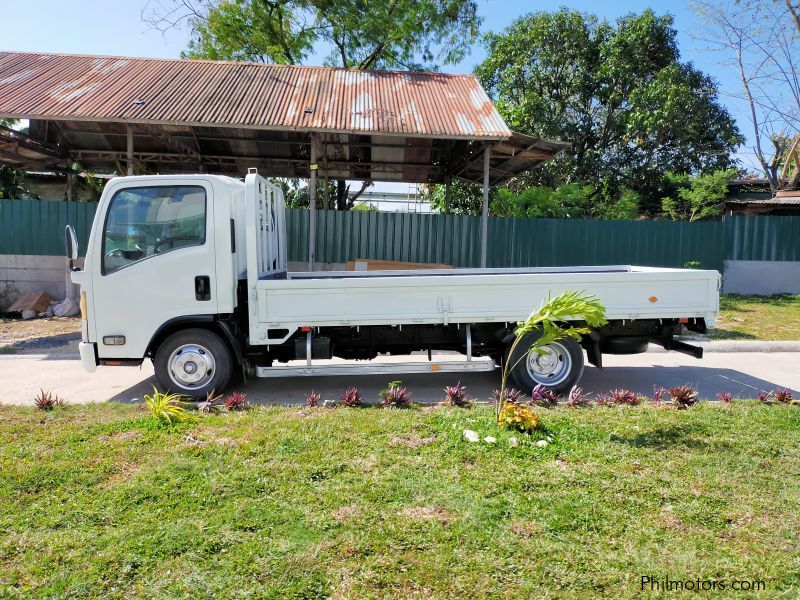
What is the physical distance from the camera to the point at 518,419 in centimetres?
472

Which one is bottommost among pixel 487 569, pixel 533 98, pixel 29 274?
pixel 487 569

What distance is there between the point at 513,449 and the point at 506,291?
2331 millimetres

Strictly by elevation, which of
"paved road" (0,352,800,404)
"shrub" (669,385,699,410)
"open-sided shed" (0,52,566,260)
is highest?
"open-sided shed" (0,52,566,260)

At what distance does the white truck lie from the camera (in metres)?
6.02

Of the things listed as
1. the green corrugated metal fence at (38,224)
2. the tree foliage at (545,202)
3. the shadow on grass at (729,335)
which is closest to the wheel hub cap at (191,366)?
the green corrugated metal fence at (38,224)

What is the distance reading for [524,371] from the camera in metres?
6.41

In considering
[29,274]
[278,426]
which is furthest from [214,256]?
[29,274]

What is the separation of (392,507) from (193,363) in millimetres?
3650

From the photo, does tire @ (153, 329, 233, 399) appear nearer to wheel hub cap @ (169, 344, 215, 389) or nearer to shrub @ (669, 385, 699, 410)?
wheel hub cap @ (169, 344, 215, 389)

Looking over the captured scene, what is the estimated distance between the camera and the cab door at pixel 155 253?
6.00m

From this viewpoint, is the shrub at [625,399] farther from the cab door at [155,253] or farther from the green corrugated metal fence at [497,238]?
the green corrugated metal fence at [497,238]

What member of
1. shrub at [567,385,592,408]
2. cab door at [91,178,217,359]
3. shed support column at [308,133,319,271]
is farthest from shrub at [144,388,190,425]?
shed support column at [308,133,319,271]

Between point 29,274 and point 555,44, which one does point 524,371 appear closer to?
point 29,274

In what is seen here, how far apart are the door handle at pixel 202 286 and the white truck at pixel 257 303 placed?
0.01 meters
